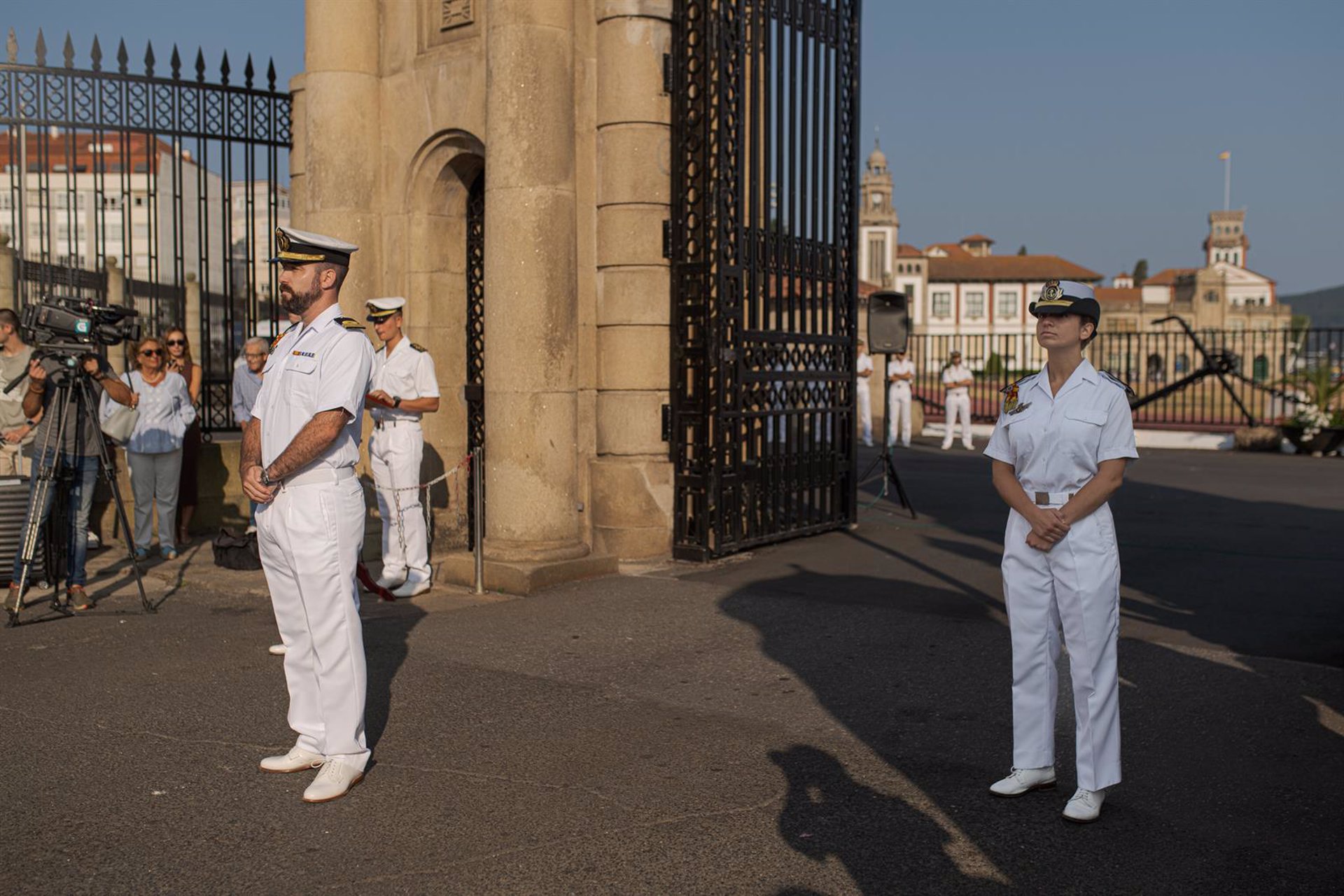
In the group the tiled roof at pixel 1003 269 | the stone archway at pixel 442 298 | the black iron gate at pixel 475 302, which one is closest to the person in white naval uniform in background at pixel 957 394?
the black iron gate at pixel 475 302

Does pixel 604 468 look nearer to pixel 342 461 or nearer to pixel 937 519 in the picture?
pixel 937 519

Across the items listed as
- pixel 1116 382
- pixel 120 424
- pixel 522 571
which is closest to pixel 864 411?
pixel 120 424

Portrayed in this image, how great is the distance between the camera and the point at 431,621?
314 inches

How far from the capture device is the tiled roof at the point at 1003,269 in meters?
124

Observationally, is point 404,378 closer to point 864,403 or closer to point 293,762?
point 293,762

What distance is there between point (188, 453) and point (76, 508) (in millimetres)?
2738

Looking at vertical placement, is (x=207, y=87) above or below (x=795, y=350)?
above

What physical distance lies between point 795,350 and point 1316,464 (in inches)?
480

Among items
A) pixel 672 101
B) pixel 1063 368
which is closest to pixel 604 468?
pixel 672 101

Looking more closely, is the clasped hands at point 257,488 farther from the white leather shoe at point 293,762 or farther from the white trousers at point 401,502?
the white trousers at point 401,502

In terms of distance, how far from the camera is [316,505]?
4.89m

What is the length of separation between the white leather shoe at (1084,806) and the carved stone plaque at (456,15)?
7.78 m

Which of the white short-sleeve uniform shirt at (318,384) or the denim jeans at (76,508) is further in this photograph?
the denim jeans at (76,508)

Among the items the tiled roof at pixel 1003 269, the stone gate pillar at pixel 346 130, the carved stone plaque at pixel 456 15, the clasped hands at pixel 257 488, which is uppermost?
the tiled roof at pixel 1003 269
